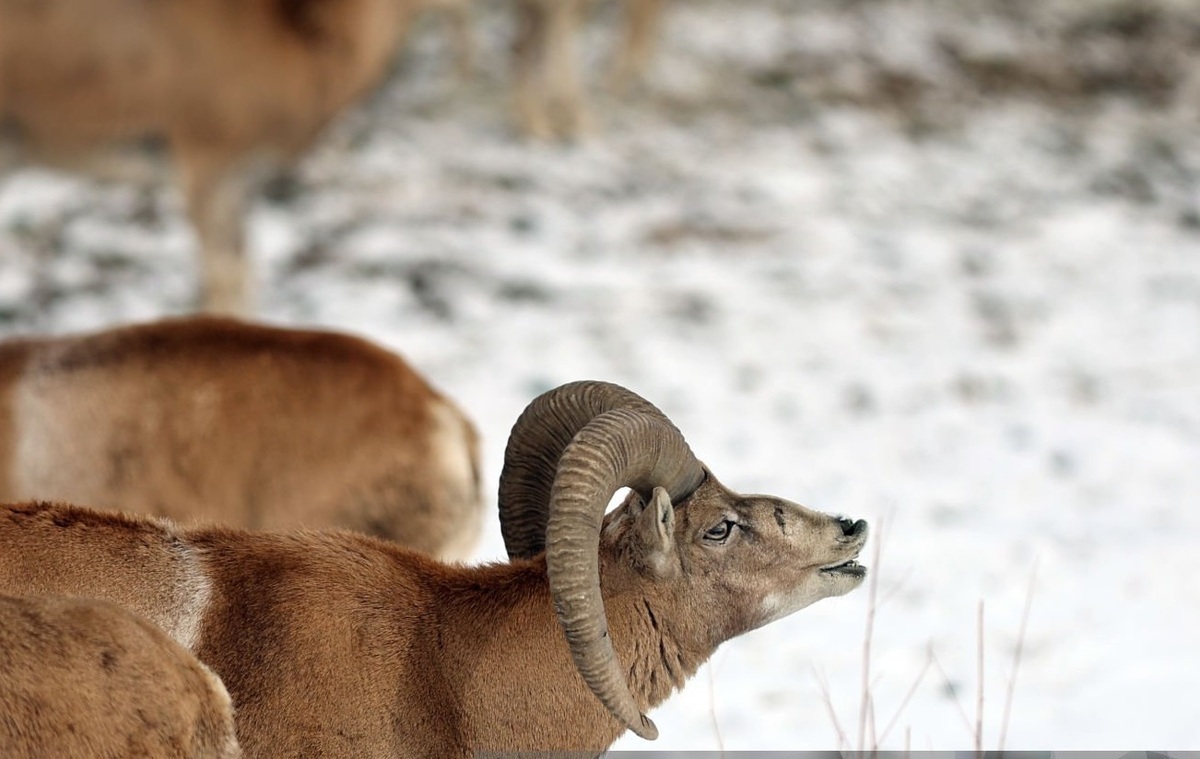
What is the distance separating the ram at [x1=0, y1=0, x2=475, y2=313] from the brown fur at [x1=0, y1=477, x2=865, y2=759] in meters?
5.22

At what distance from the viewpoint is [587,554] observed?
3.44m

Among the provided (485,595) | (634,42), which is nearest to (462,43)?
(634,42)

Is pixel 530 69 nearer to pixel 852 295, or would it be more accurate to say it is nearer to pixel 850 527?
pixel 852 295

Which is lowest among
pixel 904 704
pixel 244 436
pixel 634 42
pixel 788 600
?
pixel 904 704

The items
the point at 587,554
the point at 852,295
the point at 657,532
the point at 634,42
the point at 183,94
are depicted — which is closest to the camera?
the point at 587,554

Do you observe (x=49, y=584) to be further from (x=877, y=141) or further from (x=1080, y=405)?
(x=877, y=141)

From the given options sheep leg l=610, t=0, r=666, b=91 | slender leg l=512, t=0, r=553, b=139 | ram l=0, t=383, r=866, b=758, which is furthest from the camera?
sheep leg l=610, t=0, r=666, b=91

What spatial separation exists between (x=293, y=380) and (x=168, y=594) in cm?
182

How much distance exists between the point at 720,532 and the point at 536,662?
562 mm

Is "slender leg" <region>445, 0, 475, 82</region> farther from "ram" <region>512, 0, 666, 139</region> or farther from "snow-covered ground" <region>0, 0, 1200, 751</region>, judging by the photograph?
"ram" <region>512, 0, 666, 139</region>

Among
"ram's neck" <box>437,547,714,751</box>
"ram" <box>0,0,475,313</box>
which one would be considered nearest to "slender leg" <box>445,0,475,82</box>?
"ram" <box>0,0,475,313</box>

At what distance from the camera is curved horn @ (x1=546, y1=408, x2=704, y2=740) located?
135 inches

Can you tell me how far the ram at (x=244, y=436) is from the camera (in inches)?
208

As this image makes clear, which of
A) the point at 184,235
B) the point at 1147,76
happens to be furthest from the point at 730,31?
the point at 184,235
